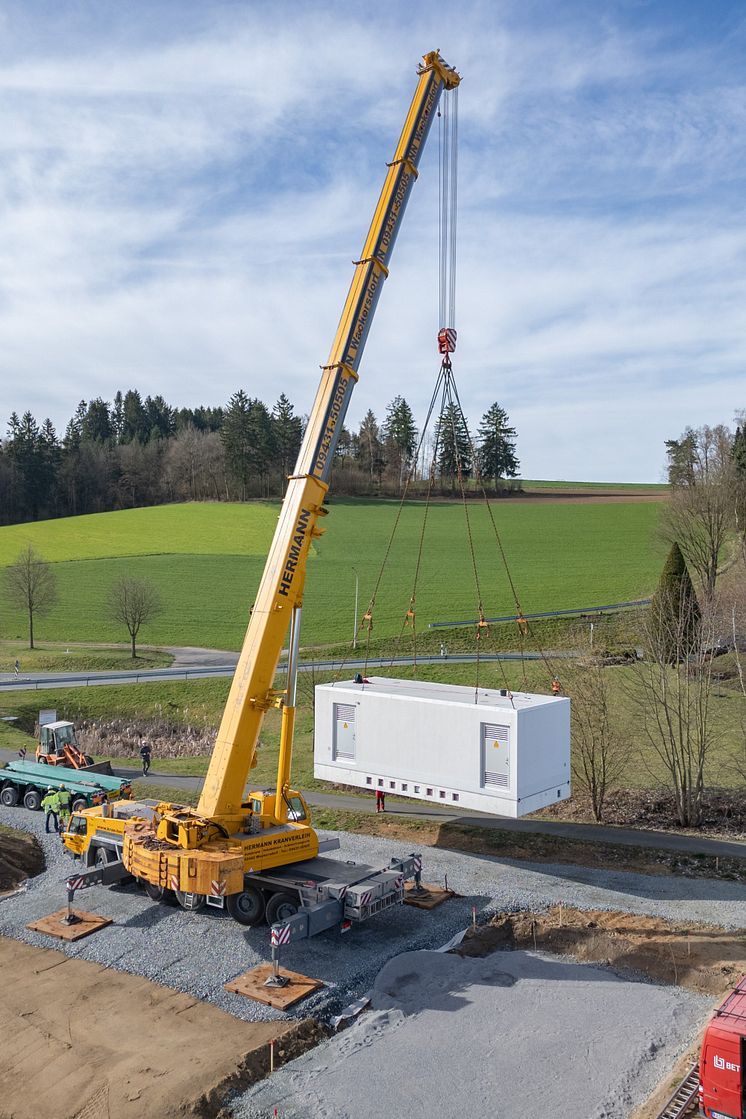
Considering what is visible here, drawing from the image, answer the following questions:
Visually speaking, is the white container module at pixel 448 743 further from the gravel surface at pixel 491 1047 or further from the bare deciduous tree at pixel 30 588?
the bare deciduous tree at pixel 30 588

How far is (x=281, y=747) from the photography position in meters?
15.8

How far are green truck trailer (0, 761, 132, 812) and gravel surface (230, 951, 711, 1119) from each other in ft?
39.3

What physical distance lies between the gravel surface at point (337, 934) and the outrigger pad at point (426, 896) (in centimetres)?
20

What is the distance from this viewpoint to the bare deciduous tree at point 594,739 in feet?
78.9

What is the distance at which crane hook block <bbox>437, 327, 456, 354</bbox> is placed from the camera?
18156mm

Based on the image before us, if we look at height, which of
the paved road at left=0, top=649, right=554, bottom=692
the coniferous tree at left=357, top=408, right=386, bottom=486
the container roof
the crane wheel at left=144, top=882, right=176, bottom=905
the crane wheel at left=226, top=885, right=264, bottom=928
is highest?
the coniferous tree at left=357, top=408, right=386, bottom=486

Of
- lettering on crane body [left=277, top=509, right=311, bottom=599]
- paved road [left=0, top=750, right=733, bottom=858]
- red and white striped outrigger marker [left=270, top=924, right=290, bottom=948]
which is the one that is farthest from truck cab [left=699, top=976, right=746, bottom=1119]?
paved road [left=0, top=750, right=733, bottom=858]

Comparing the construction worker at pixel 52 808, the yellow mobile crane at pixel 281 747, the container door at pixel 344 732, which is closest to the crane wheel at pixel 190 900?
the yellow mobile crane at pixel 281 747

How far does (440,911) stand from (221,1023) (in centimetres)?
538

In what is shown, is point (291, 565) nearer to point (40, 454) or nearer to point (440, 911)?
point (440, 911)

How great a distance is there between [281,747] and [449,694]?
5125 mm

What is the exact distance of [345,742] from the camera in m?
20.1

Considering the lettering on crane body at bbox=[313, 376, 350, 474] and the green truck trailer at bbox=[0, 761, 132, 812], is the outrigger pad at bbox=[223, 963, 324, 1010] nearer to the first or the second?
the lettering on crane body at bbox=[313, 376, 350, 474]

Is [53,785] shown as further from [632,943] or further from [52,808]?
[632,943]
